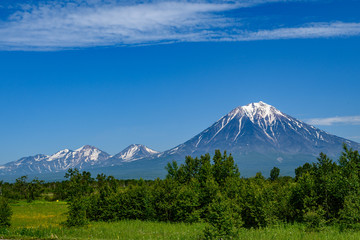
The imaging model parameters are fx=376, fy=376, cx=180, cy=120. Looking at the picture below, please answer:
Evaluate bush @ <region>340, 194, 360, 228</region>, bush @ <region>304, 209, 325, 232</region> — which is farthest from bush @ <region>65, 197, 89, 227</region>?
bush @ <region>340, 194, 360, 228</region>

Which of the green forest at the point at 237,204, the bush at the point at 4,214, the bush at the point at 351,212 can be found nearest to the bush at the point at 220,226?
the green forest at the point at 237,204

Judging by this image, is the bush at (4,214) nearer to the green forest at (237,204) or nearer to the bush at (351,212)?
the green forest at (237,204)

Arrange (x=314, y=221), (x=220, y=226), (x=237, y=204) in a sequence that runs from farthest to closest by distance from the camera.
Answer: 1. (x=237, y=204)
2. (x=314, y=221)
3. (x=220, y=226)

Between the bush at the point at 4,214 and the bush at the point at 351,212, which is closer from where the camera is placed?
the bush at the point at 351,212

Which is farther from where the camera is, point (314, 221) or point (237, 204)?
point (237, 204)

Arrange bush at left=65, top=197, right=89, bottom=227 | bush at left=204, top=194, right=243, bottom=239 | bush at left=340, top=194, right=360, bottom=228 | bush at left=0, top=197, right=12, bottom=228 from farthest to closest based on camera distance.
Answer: bush at left=0, top=197, right=12, bottom=228 → bush at left=65, top=197, right=89, bottom=227 → bush at left=340, top=194, right=360, bottom=228 → bush at left=204, top=194, right=243, bottom=239

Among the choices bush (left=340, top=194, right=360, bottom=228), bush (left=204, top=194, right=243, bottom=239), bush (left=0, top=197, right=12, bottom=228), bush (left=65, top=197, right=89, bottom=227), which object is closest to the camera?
bush (left=204, top=194, right=243, bottom=239)

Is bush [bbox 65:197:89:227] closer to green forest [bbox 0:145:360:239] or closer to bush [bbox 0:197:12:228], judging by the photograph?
green forest [bbox 0:145:360:239]

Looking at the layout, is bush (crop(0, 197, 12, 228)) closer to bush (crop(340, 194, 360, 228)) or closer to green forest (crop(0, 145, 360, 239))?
green forest (crop(0, 145, 360, 239))

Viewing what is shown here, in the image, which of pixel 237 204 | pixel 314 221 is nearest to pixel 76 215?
pixel 237 204

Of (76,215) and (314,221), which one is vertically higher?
(76,215)

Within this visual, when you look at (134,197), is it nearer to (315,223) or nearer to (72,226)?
(72,226)

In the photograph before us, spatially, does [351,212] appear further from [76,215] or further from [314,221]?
[76,215]

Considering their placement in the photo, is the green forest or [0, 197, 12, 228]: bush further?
[0, 197, 12, 228]: bush
